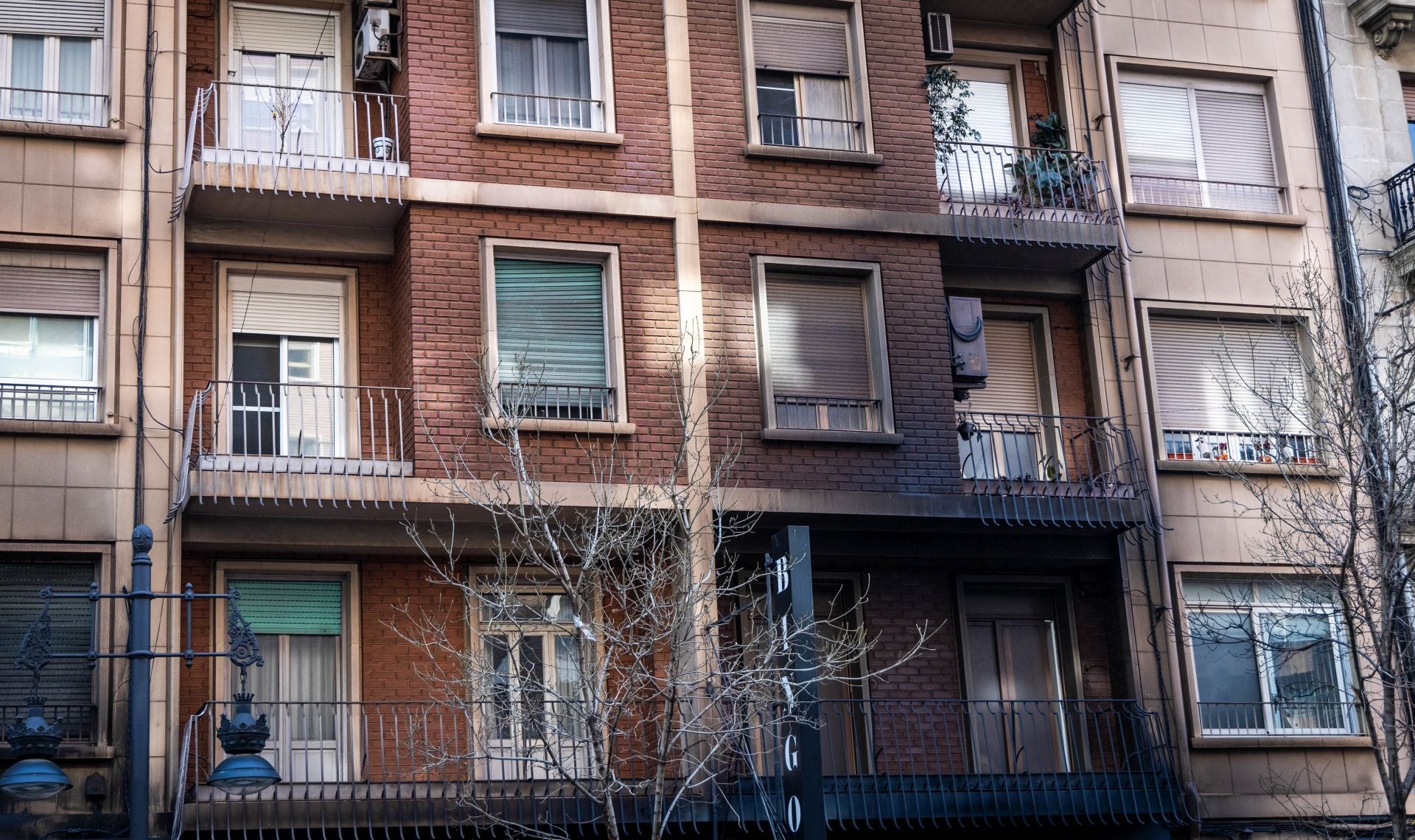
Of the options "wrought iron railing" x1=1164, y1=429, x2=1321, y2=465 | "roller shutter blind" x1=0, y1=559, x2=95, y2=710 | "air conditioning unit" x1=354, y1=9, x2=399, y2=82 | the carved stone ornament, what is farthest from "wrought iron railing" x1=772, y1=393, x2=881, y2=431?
the carved stone ornament

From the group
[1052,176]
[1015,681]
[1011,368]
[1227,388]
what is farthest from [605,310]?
[1227,388]

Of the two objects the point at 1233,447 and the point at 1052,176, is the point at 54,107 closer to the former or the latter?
the point at 1052,176

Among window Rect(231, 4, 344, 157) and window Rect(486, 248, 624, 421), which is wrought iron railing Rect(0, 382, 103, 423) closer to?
window Rect(231, 4, 344, 157)

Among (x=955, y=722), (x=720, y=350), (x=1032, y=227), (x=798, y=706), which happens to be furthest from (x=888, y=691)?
(x=1032, y=227)

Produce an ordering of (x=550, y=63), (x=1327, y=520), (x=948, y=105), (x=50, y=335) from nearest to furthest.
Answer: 1. (x=50, y=335)
2. (x=1327, y=520)
3. (x=550, y=63)
4. (x=948, y=105)

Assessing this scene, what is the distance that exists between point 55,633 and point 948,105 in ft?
39.8

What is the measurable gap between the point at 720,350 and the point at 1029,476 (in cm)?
419

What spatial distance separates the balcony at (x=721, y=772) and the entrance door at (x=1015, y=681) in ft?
0.11

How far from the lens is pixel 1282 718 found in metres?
21.4

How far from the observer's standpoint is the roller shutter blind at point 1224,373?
73.5 feet

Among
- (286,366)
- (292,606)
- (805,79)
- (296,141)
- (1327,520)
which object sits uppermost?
(805,79)

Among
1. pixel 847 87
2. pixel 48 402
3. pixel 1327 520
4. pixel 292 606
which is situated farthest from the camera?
pixel 847 87

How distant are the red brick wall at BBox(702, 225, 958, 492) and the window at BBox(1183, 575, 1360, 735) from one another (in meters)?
3.69

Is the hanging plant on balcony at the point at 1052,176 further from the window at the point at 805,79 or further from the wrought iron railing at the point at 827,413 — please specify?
the wrought iron railing at the point at 827,413
